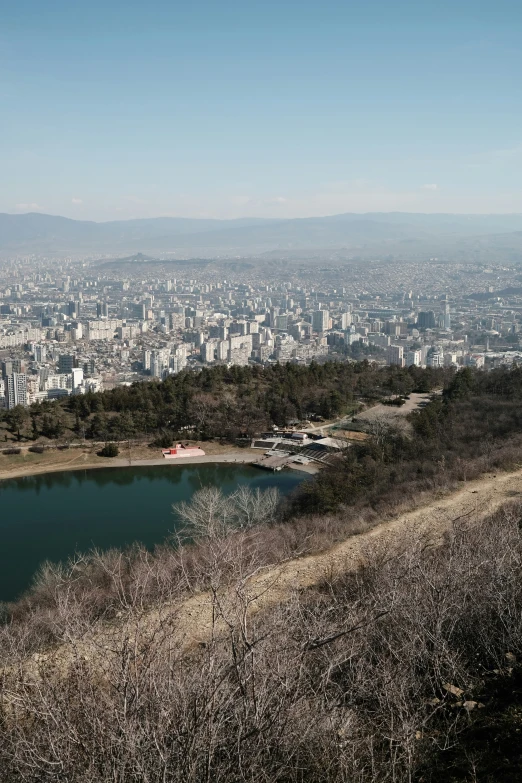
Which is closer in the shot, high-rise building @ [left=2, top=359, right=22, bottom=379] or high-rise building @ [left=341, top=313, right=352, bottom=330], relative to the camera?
high-rise building @ [left=2, top=359, right=22, bottom=379]

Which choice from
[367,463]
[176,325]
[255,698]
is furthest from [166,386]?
[176,325]

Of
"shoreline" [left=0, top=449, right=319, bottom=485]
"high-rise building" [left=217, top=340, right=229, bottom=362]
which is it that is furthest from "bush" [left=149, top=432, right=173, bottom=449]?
"high-rise building" [left=217, top=340, right=229, bottom=362]

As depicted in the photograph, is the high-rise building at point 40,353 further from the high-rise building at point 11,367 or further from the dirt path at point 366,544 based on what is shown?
the dirt path at point 366,544

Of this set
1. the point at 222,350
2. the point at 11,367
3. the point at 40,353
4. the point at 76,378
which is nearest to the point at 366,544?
the point at 76,378

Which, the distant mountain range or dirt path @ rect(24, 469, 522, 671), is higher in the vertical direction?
the distant mountain range

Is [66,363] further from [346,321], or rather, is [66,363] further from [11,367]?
[346,321]

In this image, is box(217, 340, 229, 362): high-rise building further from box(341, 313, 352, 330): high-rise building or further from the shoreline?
the shoreline
